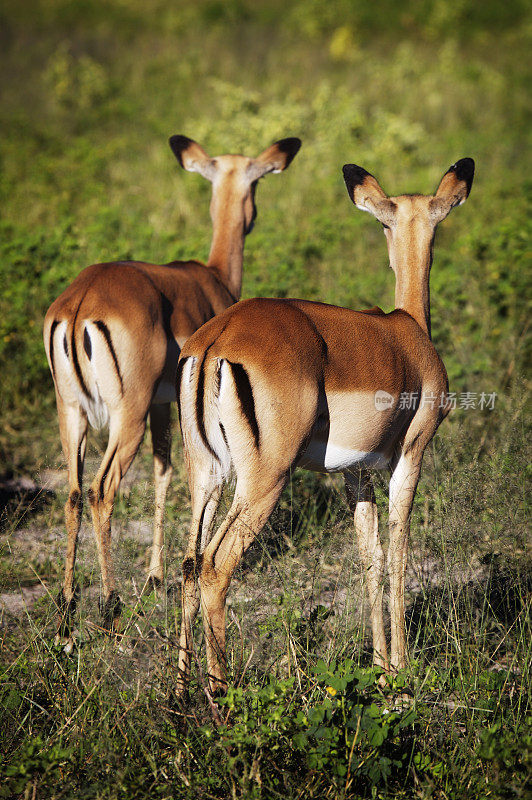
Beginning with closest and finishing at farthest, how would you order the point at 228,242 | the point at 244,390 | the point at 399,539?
the point at 244,390
the point at 399,539
the point at 228,242

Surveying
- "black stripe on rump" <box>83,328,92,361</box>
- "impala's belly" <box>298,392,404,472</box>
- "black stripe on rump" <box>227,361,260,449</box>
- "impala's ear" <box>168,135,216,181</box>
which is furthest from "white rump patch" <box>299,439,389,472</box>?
"impala's ear" <box>168,135,216,181</box>

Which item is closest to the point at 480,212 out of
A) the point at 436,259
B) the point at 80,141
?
the point at 436,259

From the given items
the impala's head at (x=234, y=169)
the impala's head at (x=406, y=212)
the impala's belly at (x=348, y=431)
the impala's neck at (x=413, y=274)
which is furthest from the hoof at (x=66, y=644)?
the impala's head at (x=234, y=169)

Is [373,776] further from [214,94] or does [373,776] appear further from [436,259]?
[214,94]

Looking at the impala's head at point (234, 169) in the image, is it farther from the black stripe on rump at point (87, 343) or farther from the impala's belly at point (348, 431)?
the impala's belly at point (348, 431)

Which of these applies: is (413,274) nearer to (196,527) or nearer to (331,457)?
(331,457)

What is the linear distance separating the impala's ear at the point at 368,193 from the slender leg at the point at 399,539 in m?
1.23

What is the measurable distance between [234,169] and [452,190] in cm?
188

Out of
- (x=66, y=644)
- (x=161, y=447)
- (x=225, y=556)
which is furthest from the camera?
(x=161, y=447)

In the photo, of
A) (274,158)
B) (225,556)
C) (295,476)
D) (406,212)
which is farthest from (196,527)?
(274,158)

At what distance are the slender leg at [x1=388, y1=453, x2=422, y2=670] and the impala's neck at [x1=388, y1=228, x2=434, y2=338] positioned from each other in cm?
75

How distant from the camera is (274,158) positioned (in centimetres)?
555

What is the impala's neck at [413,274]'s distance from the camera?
393 centimetres

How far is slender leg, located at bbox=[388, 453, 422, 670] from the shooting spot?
3.40 meters
